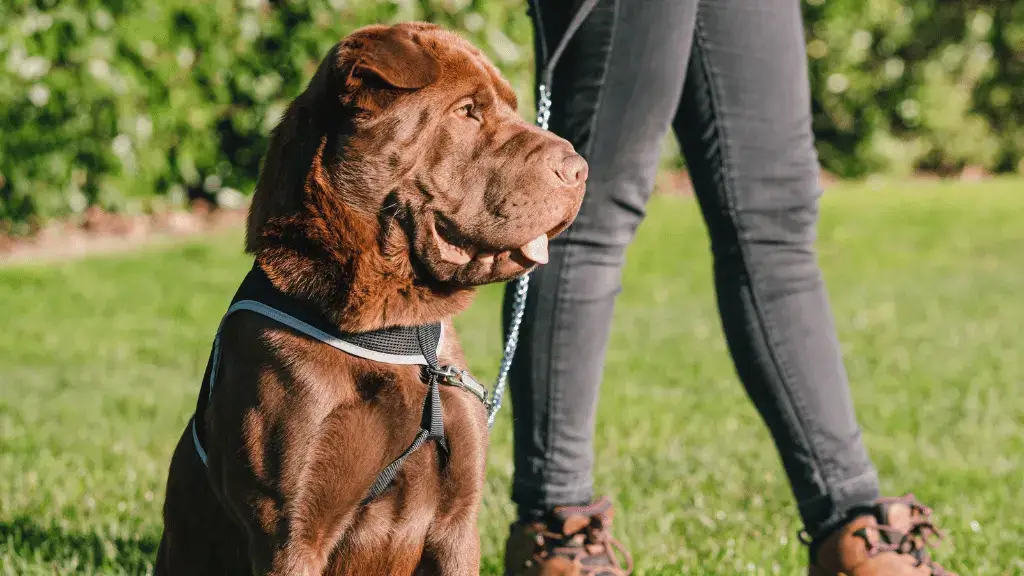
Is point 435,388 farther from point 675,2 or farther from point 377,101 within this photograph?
point 675,2

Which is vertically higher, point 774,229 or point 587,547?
point 774,229

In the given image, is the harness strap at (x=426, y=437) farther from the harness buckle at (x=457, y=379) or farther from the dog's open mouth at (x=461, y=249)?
the dog's open mouth at (x=461, y=249)

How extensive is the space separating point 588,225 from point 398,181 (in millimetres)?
699

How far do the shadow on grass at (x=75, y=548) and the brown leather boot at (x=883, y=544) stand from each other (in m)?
1.86

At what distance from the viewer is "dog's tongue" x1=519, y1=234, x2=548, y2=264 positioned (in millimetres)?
2543

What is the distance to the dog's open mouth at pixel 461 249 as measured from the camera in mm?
2477

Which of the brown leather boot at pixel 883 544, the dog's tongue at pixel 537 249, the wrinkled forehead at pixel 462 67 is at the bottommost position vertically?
the brown leather boot at pixel 883 544

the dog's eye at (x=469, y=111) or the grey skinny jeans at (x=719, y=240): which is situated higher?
the dog's eye at (x=469, y=111)

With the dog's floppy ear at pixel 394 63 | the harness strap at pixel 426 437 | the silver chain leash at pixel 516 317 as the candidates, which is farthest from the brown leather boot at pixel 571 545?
the dog's floppy ear at pixel 394 63

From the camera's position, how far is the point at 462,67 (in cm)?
260

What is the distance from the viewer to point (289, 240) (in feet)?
8.05

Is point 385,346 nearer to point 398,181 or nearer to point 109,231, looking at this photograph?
point 398,181

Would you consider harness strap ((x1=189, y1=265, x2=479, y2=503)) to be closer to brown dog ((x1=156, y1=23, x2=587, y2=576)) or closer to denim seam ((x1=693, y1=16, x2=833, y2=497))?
brown dog ((x1=156, y1=23, x2=587, y2=576))

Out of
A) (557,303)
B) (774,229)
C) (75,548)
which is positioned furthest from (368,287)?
(75,548)
